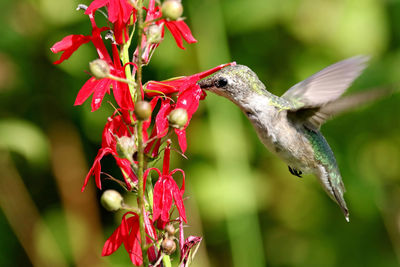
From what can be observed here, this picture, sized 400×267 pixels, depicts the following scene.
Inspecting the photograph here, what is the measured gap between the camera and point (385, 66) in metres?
2.30

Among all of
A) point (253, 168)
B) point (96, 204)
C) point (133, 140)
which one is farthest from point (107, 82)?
point (253, 168)

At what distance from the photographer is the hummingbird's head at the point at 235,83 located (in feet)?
5.16

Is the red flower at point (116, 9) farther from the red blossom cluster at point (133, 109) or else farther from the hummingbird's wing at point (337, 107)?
the hummingbird's wing at point (337, 107)

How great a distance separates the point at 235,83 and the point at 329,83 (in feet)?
0.97

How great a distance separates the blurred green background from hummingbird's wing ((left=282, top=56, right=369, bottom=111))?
50 cm

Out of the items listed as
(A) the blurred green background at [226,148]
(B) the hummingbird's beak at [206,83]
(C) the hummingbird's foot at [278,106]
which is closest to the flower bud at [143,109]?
(B) the hummingbird's beak at [206,83]

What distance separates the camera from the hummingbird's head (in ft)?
5.16

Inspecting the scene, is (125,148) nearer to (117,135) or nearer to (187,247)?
(117,135)

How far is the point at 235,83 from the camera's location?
1632 mm

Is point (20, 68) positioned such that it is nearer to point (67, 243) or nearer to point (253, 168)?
point (67, 243)

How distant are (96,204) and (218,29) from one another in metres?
0.88

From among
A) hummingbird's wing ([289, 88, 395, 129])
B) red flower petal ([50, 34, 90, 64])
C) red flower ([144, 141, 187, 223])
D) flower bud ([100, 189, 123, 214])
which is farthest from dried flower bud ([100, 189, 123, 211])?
hummingbird's wing ([289, 88, 395, 129])

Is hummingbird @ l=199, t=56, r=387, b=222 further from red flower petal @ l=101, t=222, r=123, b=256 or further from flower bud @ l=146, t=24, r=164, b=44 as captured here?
red flower petal @ l=101, t=222, r=123, b=256

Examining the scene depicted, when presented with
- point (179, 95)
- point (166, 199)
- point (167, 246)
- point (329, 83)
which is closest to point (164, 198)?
point (166, 199)
